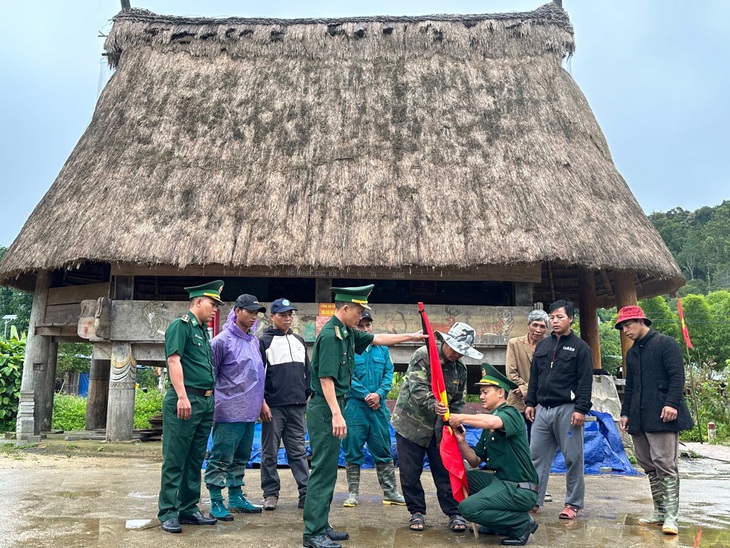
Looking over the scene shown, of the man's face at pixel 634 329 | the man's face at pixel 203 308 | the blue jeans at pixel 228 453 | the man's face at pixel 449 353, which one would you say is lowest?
the blue jeans at pixel 228 453

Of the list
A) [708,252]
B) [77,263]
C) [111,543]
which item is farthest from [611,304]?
[708,252]

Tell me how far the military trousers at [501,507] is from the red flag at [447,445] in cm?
16

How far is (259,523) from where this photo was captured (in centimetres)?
548

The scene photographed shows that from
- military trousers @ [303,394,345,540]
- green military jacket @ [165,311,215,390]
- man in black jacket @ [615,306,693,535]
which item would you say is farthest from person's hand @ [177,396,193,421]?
man in black jacket @ [615,306,693,535]

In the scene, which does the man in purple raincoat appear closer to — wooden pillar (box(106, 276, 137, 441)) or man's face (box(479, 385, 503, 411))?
man's face (box(479, 385, 503, 411))

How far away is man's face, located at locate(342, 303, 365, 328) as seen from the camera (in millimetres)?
5102

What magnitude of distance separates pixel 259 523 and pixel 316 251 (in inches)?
240

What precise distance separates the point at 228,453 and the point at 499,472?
218 centimetres

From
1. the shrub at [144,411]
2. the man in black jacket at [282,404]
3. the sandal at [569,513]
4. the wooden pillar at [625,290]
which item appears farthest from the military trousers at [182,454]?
the shrub at [144,411]

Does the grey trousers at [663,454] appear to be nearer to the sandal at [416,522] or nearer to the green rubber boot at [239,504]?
the sandal at [416,522]

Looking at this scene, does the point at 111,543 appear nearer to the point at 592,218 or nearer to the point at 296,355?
the point at 296,355

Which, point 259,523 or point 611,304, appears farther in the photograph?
point 611,304

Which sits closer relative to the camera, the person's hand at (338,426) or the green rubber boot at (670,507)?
the person's hand at (338,426)

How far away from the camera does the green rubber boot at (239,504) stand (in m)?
5.94
